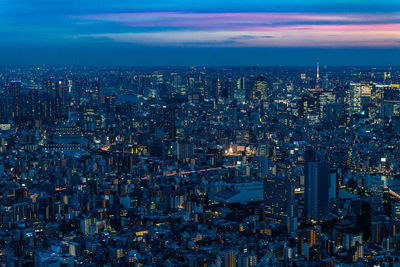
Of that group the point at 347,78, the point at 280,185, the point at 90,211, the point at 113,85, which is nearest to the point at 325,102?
the point at 347,78

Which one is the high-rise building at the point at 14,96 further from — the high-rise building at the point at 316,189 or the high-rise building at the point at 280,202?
the high-rise building at the point at 280,202

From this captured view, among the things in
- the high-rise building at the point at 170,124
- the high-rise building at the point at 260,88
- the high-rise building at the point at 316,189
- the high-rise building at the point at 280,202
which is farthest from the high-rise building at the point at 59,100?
the high-rise building at the point at 280,202

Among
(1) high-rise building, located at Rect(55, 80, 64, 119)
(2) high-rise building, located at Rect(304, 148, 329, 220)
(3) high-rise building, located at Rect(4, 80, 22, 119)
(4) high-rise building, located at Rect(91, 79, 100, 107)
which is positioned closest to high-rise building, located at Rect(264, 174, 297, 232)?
(2) high-rise building, located at Rect(304, 148, 329, 220)

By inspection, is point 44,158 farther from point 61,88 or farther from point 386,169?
point 61,88

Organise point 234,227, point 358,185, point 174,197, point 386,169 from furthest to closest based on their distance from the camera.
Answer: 1. point 386,169
2. point 358,185
3. point 174,197
4. point 234,227

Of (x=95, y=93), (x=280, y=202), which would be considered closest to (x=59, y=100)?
(x=95, y=93)

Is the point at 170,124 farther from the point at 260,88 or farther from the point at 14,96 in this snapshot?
the point at 260,88
